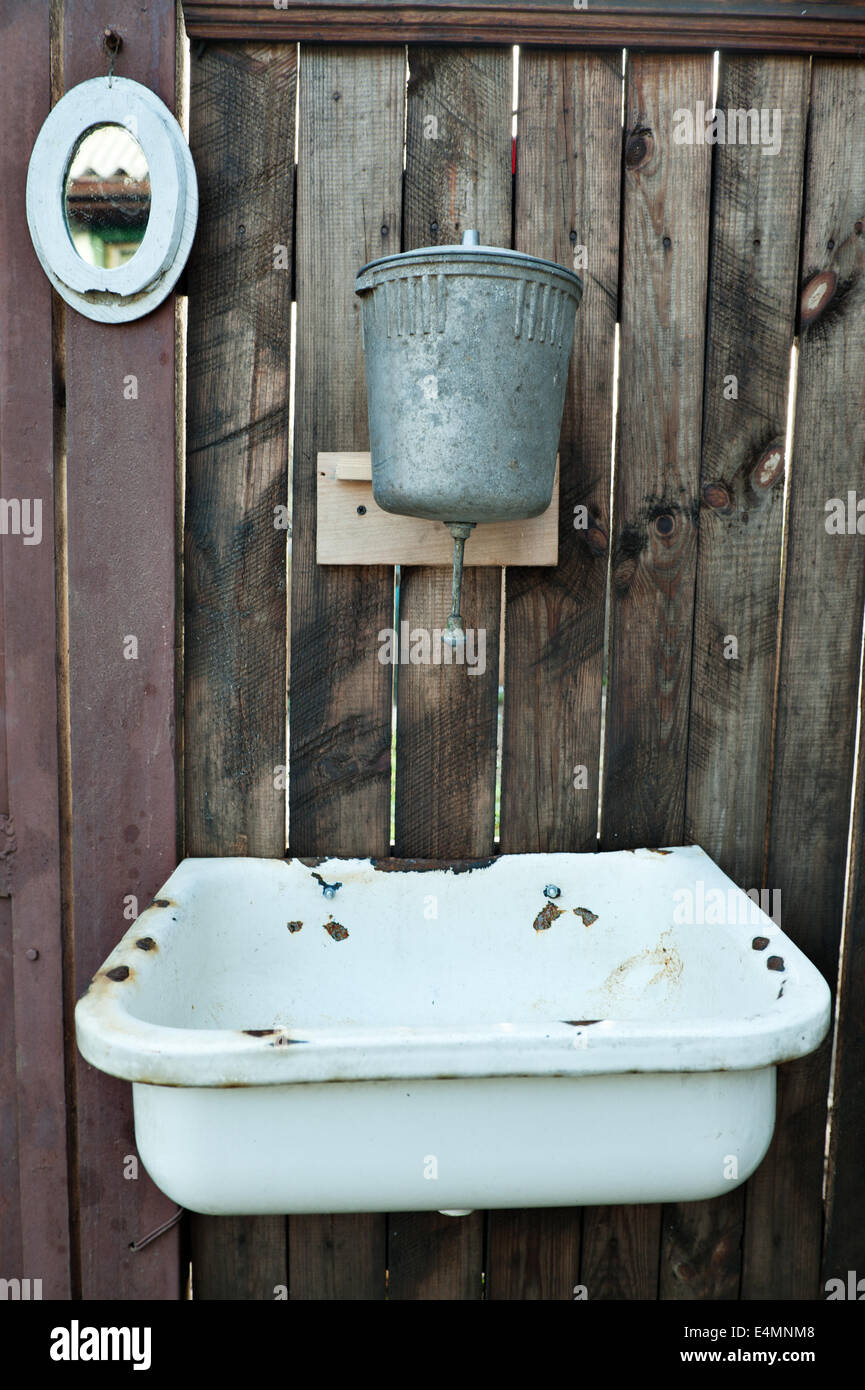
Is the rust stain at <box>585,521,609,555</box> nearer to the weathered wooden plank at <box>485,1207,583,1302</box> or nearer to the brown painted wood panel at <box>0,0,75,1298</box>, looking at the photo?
the brown painted wood panel at <box>0,0,75,1298</box>

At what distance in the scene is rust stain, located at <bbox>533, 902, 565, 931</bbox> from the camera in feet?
4.39

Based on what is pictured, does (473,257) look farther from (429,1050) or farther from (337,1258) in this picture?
(337,1258)

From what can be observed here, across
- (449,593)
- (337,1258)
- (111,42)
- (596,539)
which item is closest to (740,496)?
(596,539)

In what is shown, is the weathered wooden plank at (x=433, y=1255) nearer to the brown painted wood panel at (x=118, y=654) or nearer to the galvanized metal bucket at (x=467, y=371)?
the brown painted wood panel at (x=118, y=654)

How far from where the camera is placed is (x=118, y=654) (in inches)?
53.6

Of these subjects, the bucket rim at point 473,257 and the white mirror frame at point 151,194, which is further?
the white mirror frame at point 151,194

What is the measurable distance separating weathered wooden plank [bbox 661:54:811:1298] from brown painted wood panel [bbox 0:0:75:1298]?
0.94m

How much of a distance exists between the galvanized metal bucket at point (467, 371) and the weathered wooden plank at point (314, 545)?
20 cm

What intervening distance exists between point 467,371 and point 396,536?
314 mm

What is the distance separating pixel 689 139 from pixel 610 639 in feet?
2.31

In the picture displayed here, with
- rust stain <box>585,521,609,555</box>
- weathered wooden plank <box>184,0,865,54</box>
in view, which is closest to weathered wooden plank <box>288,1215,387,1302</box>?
rust stain <box>585,521,609,555</box>

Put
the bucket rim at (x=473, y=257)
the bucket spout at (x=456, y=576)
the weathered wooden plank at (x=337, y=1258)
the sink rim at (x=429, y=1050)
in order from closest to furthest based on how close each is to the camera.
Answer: the sink rim at (x=429, y=1050)
the bucket rim at (x=473, y=257)
the bucket spout at (x=456, y=576)
the weathered wooden plank at (x=337, y=1258)

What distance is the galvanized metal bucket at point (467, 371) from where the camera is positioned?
3.50 ft

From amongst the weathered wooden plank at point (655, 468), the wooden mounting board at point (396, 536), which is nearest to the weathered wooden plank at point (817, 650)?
the weathered wooden plank at point (655, 468)
